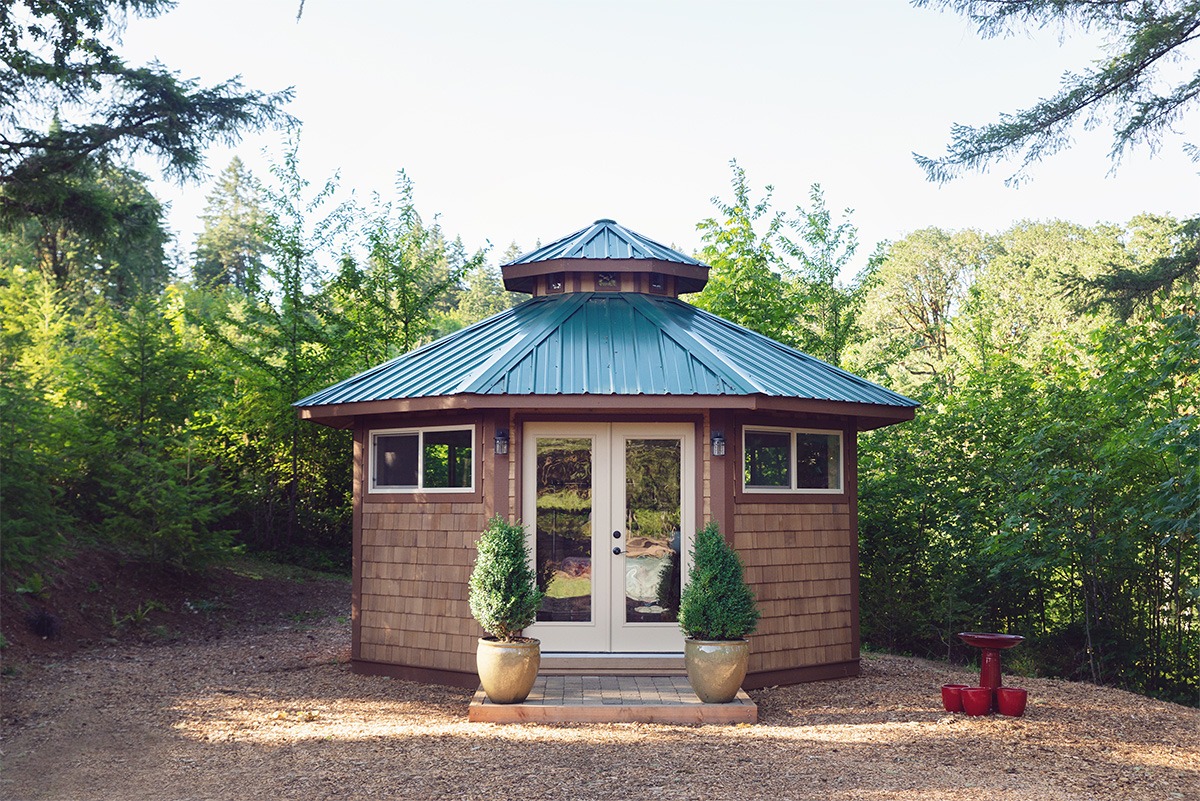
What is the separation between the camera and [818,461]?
27.7 feet

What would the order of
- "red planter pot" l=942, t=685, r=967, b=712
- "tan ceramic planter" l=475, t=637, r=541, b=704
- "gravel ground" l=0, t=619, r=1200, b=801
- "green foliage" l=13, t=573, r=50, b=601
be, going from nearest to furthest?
1. "gravel ground" l=0, t=619, r=1200, b=801
2. "tan ceramic planter" l=475, t=637, r=541, b=704
3. "red planter pot" l=942, t=685, r=967, b=712
4. "green foliage" l=13, t=573, r=50, b=601

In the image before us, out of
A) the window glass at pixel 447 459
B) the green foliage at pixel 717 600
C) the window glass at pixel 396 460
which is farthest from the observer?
the window glass at pixel 396 460

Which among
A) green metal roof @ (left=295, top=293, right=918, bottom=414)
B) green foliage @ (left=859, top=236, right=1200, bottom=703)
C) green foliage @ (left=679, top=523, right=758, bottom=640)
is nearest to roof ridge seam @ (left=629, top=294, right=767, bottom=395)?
green metal roof @ (left=295, top=293, right=918, bottom=414)

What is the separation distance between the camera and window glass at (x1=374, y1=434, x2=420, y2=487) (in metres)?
8.25

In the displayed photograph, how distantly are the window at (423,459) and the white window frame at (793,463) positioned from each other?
7.30 feet

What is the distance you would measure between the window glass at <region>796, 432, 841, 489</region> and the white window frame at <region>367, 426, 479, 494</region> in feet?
8.96

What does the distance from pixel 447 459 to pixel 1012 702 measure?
15.1 ft

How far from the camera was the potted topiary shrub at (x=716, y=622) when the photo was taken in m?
6.70

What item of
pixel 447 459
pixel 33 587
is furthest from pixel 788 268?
pixel 33 587

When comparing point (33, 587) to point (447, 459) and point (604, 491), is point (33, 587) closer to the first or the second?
point (447, 459)

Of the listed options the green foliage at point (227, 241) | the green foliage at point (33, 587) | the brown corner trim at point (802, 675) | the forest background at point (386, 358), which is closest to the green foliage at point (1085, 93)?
the forest background at point (386, 358)

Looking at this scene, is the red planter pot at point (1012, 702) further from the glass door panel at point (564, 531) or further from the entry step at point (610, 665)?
the glass door panel at point (564, 531)

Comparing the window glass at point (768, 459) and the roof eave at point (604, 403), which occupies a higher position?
the roof eave at point (604, 403)

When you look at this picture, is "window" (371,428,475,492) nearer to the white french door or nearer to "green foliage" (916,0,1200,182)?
the white french door
